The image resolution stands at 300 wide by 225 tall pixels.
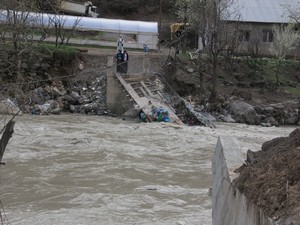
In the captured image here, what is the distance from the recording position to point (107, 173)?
40.9 feet

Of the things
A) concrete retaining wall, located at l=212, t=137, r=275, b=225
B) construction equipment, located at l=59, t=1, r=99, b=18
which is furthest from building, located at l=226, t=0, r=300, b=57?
concrete retaining wall, located at l=212, t=137, r=275, b=225

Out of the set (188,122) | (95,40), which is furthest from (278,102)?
(95,40)

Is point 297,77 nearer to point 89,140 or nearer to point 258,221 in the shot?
point 89,140

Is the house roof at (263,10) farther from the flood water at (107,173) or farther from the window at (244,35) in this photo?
the flood water at (107,173)

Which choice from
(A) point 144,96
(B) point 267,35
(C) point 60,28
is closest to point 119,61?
(A) point 144,96

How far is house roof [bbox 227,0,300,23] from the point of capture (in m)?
38.7

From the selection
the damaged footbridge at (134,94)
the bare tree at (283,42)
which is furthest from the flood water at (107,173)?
the bare tree at (283,42)

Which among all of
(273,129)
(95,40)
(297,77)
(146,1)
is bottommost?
(273,129)

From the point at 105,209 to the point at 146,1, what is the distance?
4328 cm

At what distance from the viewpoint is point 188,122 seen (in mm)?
22938

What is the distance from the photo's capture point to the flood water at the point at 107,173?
30.0 feet

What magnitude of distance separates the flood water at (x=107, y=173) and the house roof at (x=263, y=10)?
2017cm

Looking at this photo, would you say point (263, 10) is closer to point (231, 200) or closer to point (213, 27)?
point (213, 27)

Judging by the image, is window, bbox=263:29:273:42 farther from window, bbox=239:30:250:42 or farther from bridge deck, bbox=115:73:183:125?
bridge deck, bbox=115:73:183:125
